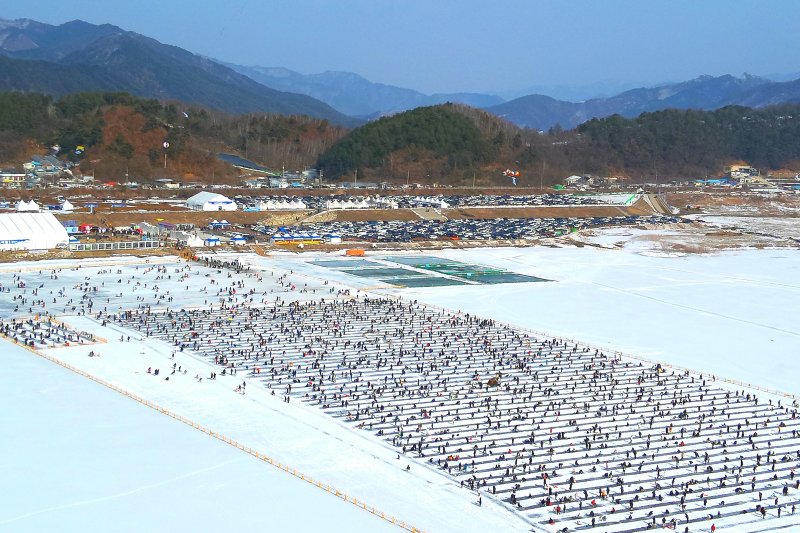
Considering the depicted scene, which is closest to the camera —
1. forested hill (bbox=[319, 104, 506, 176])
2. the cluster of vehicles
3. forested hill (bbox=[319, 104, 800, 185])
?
the cluster of vehicles

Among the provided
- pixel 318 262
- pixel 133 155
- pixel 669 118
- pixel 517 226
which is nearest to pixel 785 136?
pixel 669 118

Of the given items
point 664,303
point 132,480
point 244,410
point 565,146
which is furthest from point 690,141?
point 132,480

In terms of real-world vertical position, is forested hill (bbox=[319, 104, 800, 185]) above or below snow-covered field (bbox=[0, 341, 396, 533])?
above

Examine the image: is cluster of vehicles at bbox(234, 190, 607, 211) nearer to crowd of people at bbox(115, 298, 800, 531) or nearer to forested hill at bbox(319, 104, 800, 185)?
forested hill at bbox(319, 104, 800, 185)

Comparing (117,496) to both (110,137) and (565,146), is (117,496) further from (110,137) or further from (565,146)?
(565,146)

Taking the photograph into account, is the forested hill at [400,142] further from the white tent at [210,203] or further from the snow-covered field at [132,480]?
the snow-covered field at [132,480]

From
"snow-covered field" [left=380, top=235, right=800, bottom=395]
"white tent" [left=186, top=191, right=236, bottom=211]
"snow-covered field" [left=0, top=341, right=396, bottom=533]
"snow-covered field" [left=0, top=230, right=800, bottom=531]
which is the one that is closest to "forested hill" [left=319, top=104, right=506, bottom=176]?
"white tent" [left=186, top=191, right=236, bottom=211]

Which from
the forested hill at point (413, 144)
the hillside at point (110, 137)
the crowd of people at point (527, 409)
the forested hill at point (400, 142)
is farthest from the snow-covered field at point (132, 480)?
the forested hill at point (413, 144)

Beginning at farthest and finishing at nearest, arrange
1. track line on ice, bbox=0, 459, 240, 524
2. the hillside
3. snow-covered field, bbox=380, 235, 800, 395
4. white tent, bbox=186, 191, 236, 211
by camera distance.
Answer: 1. the hillside
2. white tent, bbox=186, 191, 236, 211
3. snow-covered field, bbox=380, 235, 800, 395
4. track line on ice, bbox=0, 459, 240, 524
